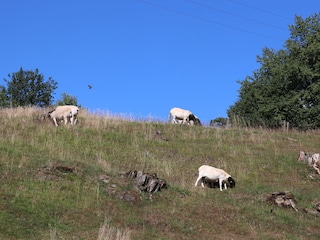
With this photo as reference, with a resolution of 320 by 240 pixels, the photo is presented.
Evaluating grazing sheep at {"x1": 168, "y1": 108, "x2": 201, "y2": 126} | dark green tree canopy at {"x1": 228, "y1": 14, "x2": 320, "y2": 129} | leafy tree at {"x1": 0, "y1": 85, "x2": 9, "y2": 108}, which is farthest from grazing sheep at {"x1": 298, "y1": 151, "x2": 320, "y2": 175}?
leafy tree at {"x1": 0, "y1": 85, "x2": 9, "y2": 108}

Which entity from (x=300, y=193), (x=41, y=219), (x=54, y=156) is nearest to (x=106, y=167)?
(x=54, y=156)

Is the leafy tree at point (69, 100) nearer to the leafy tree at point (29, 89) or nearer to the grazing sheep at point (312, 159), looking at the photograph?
the leafy tree at point (29, 89)

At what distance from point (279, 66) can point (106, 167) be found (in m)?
32.8

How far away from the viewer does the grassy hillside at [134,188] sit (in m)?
12.0

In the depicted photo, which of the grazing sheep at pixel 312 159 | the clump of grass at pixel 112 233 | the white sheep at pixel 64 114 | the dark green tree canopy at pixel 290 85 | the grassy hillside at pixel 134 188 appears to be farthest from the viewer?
the dark green tree canopy at pixel 290 85

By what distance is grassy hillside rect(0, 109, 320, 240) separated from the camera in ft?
39.3

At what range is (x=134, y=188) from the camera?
49.5 ft

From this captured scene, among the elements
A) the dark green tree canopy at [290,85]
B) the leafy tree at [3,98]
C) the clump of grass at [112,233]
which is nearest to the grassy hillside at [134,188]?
the clump of grass at [112,233]

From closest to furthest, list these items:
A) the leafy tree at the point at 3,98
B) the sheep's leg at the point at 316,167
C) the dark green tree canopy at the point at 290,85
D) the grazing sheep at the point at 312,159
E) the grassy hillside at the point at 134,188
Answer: the grassy hillside at the point at 134,188, the sheep's leg at the point at 316,167, the grazing sheep at the point at 312,159, the dark green tree canopy at the point at 290,85, the leafy tree at the point at 3,98

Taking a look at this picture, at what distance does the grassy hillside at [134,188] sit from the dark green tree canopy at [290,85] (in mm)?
18643

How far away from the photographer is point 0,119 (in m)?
26.1

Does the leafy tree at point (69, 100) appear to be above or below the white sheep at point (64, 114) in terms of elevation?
above

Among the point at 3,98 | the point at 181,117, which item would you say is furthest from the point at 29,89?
the point at 181,117

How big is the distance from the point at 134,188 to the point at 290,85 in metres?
34.3
